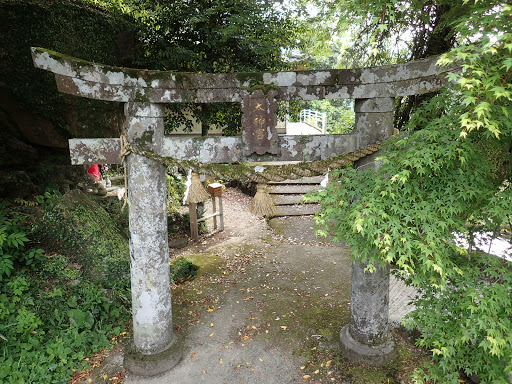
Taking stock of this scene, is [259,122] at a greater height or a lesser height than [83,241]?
greater

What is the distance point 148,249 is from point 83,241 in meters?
3.07

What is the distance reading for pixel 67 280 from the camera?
252 inches

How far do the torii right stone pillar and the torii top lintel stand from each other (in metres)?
0.36

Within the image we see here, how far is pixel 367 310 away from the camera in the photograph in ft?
16.8

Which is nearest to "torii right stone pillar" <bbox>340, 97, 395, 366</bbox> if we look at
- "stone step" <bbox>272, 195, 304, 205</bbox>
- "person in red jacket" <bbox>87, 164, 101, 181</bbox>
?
"person in red jacket" <bbox>87, 164, 101, 181</bbox>

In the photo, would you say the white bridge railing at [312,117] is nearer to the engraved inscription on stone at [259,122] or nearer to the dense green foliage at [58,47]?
the dense green foliage at [58,47]

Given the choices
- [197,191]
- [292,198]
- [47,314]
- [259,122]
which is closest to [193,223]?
[197,191]

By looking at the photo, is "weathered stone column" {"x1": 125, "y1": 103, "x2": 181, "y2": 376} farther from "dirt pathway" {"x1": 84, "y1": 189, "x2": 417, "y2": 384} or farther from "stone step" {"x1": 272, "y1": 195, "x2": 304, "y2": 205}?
"stone step" {"x1": 272, "y1": 195, "x2": 304, "y2": 205}

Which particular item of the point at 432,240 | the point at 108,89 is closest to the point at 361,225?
the point at 432,240

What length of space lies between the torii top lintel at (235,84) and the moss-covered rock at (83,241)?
3.86 m

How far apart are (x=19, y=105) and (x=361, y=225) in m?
8.07

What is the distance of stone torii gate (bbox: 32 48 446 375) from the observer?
14.6 ft

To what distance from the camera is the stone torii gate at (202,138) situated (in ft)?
14.6

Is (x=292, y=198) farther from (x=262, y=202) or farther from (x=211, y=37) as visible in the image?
(x=262, y=202)
